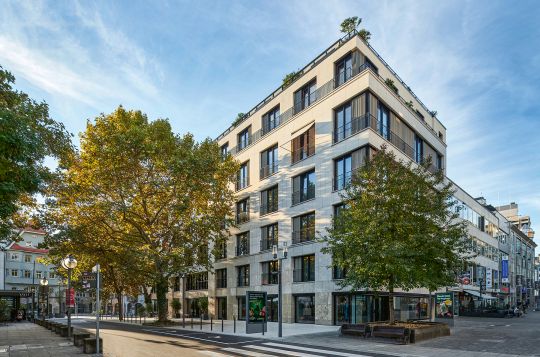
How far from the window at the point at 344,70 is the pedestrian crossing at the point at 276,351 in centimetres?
1957

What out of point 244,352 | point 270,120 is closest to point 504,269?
point 270,120

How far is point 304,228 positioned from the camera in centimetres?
3297

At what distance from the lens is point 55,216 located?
32.7m

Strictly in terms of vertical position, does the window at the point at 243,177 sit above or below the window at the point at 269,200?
above

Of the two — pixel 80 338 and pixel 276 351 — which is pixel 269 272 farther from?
pixel 80 338

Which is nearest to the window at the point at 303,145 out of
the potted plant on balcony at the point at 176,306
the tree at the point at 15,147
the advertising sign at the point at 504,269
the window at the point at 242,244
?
the window at the point at 242,244

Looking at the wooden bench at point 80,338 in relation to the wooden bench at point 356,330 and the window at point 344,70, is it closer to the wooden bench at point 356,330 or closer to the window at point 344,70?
the wooden bench at point 356,330

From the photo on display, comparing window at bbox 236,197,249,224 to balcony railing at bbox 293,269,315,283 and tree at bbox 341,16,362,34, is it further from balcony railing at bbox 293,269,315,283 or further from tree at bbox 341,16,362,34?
tree at bbox 341,16,362,34

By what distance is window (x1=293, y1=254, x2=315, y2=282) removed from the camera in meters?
31.9

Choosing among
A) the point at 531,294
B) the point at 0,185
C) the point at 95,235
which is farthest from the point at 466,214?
the point at 531,294

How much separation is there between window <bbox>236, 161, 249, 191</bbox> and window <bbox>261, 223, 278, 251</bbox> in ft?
18.6

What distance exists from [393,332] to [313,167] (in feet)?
52.6

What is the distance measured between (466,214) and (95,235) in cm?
3963

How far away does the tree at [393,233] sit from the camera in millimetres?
19766
